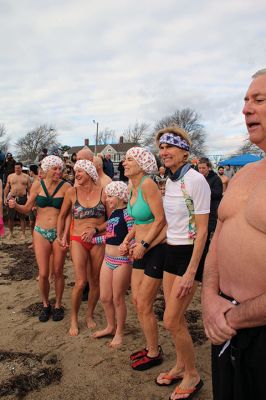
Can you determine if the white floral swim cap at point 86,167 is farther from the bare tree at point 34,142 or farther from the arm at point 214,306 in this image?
the bare tree at point 34,142

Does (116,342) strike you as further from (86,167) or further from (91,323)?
(86,167)

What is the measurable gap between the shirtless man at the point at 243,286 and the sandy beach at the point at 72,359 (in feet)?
4.94

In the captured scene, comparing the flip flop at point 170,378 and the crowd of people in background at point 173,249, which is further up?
the crowd of people in background at point 173,249

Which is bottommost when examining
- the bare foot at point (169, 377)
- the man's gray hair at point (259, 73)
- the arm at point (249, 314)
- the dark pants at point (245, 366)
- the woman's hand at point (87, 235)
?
the bare foot at point (169, 377)

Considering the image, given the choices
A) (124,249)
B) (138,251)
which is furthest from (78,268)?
(138,251)

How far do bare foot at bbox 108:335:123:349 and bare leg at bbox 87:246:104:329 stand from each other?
1.60ft

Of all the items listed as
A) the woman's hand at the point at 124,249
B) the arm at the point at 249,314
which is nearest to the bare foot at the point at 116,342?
the woman's hand at the point at 124,249

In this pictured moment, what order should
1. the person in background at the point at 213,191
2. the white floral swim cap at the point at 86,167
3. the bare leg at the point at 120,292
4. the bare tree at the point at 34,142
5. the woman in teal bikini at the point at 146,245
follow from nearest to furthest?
the woman in teal bikini at the point at 146,245
the bare leg at the point at 120,292
the white floral swim cap at the point at 86,167
the person in background at the point at 213,191
the bare tree at the point at 34,142

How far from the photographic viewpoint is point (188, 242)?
110 inches

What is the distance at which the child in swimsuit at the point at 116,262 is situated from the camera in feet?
12.3

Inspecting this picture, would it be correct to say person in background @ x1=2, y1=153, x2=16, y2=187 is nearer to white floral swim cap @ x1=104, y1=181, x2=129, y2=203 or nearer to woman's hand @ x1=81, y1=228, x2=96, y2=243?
woman's hand @ x1=81, y1=228, x2=96, y2=243

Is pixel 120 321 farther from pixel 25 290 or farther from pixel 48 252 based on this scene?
pixel 25 290

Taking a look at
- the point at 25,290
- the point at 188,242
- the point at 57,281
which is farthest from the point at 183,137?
the point at 25,290

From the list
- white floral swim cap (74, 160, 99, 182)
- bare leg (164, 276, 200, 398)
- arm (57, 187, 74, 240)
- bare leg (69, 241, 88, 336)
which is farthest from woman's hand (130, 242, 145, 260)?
arm (57, 187, 74, 240)
